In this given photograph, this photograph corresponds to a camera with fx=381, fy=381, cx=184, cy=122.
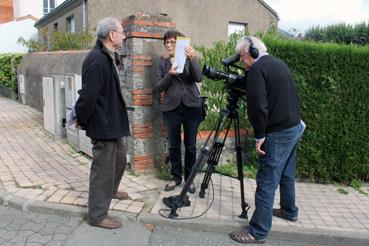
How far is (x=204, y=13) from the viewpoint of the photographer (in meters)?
21.8

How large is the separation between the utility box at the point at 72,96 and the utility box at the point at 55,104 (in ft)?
1.07

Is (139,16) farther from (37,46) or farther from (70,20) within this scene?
(70,20)

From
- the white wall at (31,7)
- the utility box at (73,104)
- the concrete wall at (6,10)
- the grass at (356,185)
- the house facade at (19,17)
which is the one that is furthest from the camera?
the concrete wall at (6,10)

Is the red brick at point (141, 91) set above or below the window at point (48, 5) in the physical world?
below

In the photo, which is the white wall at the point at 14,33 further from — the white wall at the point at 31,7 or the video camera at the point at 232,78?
the video camera at the point at 232,78

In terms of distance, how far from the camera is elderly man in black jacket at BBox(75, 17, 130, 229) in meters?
3.52

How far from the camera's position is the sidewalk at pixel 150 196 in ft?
13.5

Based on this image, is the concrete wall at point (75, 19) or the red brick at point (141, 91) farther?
the concrete wall at point (75, 19)

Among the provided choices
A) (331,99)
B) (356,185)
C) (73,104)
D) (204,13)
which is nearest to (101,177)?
(73,104)

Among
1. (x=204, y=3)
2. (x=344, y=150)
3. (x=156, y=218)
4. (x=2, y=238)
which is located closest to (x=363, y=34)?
(x=204, y=3)

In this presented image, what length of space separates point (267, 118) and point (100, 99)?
156 centimetres

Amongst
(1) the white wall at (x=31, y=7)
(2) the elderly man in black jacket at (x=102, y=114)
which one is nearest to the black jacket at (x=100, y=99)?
(2) the elderly man in black jacket at (x=102, y=114)

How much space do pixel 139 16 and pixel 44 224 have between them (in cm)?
280

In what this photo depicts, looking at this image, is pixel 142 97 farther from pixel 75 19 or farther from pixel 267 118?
pixel 75 19
